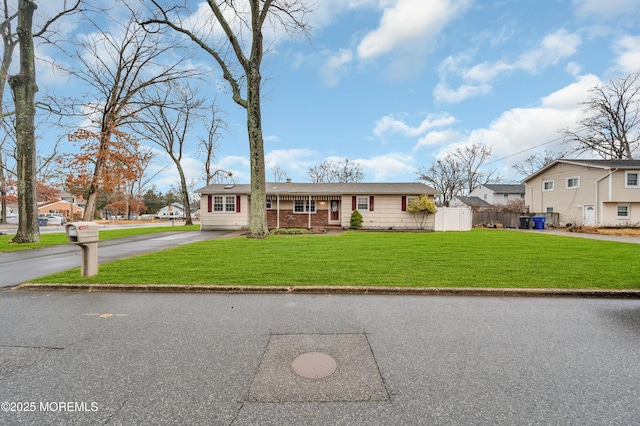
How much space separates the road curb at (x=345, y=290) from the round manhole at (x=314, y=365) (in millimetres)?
2081

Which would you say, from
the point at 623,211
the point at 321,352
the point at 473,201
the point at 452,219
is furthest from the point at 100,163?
the point at 473,201

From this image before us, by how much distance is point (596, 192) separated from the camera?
20641mm

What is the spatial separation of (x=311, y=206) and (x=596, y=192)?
2151 cm

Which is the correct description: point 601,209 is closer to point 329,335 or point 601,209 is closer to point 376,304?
point 376,304

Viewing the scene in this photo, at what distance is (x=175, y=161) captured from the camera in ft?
86.9

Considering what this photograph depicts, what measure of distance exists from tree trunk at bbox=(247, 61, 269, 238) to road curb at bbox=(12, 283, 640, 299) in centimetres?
718

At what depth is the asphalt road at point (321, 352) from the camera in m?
1.87

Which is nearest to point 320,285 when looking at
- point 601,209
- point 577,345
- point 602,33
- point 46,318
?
point 577,345

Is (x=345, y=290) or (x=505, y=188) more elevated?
(x=505, y=188)

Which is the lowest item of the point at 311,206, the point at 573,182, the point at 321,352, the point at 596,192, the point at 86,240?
the point at 321,352

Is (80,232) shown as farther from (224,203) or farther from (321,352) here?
(224,203)

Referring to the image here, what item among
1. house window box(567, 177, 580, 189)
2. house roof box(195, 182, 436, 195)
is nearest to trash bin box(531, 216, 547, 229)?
house window box(567, 177, 580, 189)

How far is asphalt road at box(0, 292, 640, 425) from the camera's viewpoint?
1.87 metres

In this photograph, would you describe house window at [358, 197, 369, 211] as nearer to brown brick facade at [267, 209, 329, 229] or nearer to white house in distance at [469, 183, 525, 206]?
brown brick facade at [267, 209, 329, 229]
